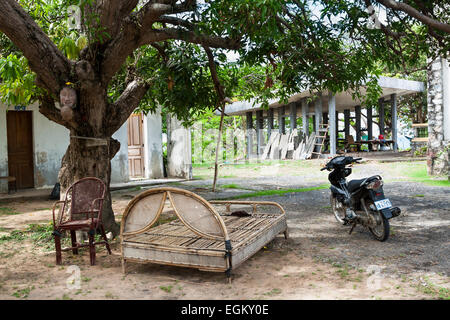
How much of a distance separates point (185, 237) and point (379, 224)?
2603 millimetres

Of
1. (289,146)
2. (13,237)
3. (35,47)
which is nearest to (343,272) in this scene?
(35,47)

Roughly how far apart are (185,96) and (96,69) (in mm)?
2092

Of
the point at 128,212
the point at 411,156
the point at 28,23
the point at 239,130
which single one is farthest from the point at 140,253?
the point at 239,130

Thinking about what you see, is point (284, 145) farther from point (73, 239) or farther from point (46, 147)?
point (73, 239)

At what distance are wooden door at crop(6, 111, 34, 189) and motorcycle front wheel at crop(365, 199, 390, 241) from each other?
10384mm

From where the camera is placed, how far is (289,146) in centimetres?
2181

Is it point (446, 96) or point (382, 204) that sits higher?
point (446, 96)

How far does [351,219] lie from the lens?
226 inches

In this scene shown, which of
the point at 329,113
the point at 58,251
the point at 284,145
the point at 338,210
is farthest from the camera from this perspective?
the point at 284,145

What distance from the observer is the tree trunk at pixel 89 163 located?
599 cm

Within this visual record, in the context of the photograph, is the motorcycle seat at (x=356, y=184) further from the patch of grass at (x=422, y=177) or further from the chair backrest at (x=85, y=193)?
the patch of grass at (x=422, y=177)

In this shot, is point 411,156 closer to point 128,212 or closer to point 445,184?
point 445,184

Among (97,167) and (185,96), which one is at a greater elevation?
(185,96)

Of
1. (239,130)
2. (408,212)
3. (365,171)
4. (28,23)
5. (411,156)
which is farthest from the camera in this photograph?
(239,130)
